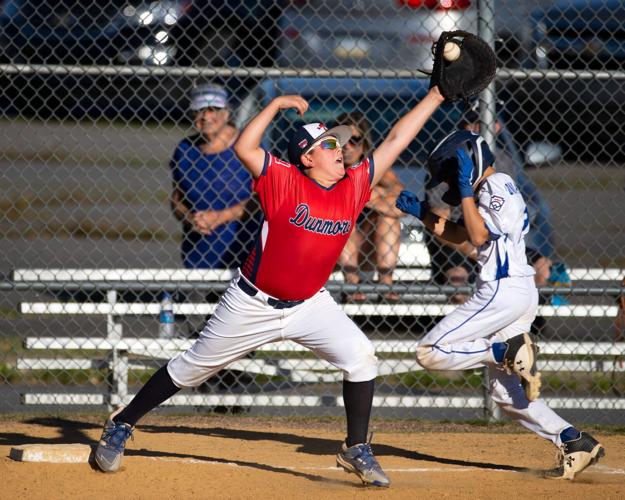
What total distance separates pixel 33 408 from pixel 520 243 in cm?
341

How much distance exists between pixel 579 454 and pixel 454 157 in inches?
59.4

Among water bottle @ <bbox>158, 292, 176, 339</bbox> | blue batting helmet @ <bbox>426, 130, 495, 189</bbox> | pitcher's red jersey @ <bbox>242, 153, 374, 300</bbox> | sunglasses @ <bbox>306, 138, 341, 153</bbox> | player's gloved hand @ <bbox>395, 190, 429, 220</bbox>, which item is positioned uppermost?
blue batting helmet @ <bbox>426, 130, 495, 189</bbox>

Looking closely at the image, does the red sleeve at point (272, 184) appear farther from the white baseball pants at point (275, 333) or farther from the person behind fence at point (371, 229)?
the person behind fence at point (371, 229)

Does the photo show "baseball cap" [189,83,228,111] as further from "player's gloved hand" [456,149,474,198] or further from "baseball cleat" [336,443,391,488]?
"baseball cleat" [336,443,391,488]

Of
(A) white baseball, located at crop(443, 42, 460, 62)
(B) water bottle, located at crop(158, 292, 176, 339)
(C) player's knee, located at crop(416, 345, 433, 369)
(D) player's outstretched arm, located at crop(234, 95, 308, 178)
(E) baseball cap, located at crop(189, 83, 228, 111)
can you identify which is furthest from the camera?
(E) baseball cap, located at crop(189, 83, 228, 111)

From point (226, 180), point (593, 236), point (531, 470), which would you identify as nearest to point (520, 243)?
point (531, 470)

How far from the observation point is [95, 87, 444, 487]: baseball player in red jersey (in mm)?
4574

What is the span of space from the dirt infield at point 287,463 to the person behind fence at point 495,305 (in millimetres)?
271

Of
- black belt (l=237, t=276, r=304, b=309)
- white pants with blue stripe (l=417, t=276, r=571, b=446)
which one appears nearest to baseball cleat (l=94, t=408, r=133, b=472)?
black belt (l=237, t=276, r=304, b=309)

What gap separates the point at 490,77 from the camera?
186 inches

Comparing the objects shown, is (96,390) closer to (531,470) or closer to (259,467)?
(259,467)

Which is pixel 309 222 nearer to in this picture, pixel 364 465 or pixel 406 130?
pixel 406 130

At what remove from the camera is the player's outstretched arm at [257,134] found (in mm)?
4500

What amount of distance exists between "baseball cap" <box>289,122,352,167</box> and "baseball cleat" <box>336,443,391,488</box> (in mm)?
1333
